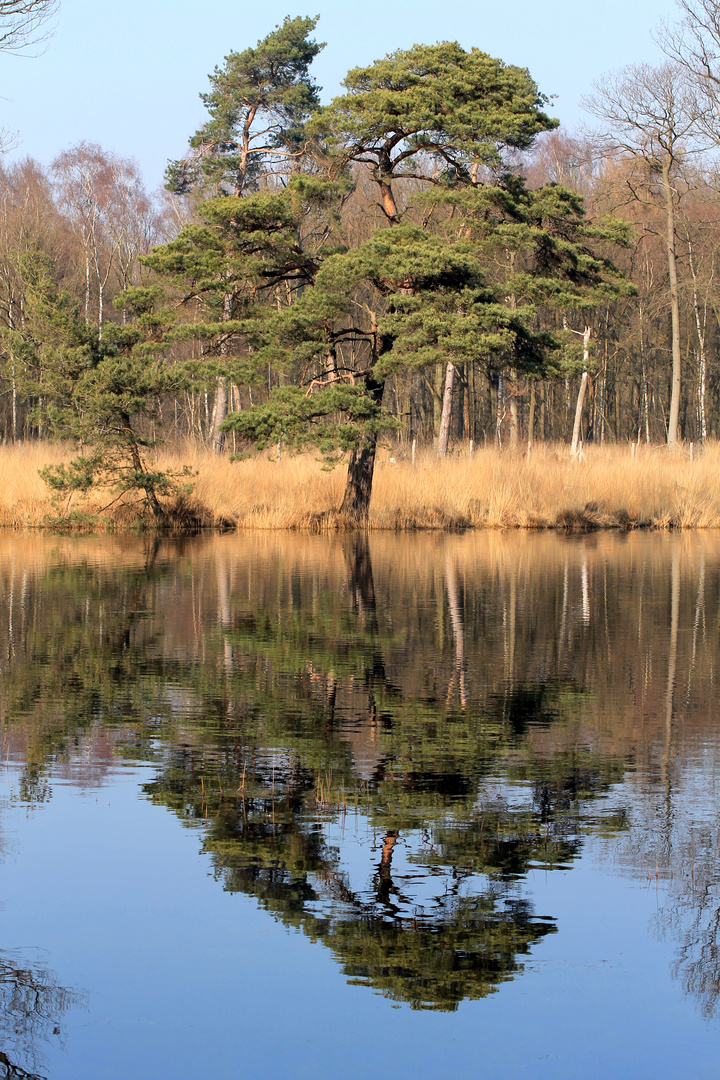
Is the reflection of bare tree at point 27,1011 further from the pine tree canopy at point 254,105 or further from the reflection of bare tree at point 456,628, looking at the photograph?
the pine tree canopy at point 254,105

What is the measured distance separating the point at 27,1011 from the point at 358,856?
4.44 feet

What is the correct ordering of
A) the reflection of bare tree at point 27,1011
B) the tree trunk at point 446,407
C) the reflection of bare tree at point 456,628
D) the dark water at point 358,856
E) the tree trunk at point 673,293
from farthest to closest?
the tree trunk at point 673,293 → the tree trunk at point 446,407 → the reflection of bare tree at point 456,628 → the dark water at point 358,856 → the reflection of bare tree at point 27,1011

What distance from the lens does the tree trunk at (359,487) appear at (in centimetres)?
2111

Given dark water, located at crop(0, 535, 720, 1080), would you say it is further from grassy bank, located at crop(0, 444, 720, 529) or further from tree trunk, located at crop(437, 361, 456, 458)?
tree trunk, located at crop(437, 361, 456, 458)

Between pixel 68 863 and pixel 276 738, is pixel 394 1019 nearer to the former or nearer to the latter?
pixel 68 863

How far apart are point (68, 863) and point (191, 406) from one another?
3843 centimetres

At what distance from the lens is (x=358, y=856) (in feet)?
13.4

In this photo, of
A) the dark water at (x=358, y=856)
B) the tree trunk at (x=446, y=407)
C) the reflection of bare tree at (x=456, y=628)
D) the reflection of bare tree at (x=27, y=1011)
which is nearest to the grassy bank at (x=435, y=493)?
the tree trunk at (x=446, y=407)

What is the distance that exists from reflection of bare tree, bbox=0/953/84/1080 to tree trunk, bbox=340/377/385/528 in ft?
58.5

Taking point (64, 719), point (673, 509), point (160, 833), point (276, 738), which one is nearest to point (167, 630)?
point (64, 719)

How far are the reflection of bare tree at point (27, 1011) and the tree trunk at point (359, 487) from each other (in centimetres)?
1782

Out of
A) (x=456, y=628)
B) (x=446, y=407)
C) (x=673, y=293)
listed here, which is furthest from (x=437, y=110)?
(x=673, y=293)

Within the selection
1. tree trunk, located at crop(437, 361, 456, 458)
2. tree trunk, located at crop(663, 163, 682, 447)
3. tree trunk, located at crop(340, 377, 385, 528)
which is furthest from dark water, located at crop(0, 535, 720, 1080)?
tree trunk, located at crop(663, 163, 682, 447)

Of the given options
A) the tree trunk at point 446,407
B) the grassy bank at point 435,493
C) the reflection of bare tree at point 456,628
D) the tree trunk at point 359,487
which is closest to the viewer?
the reflection of bare tree at point 456,628
